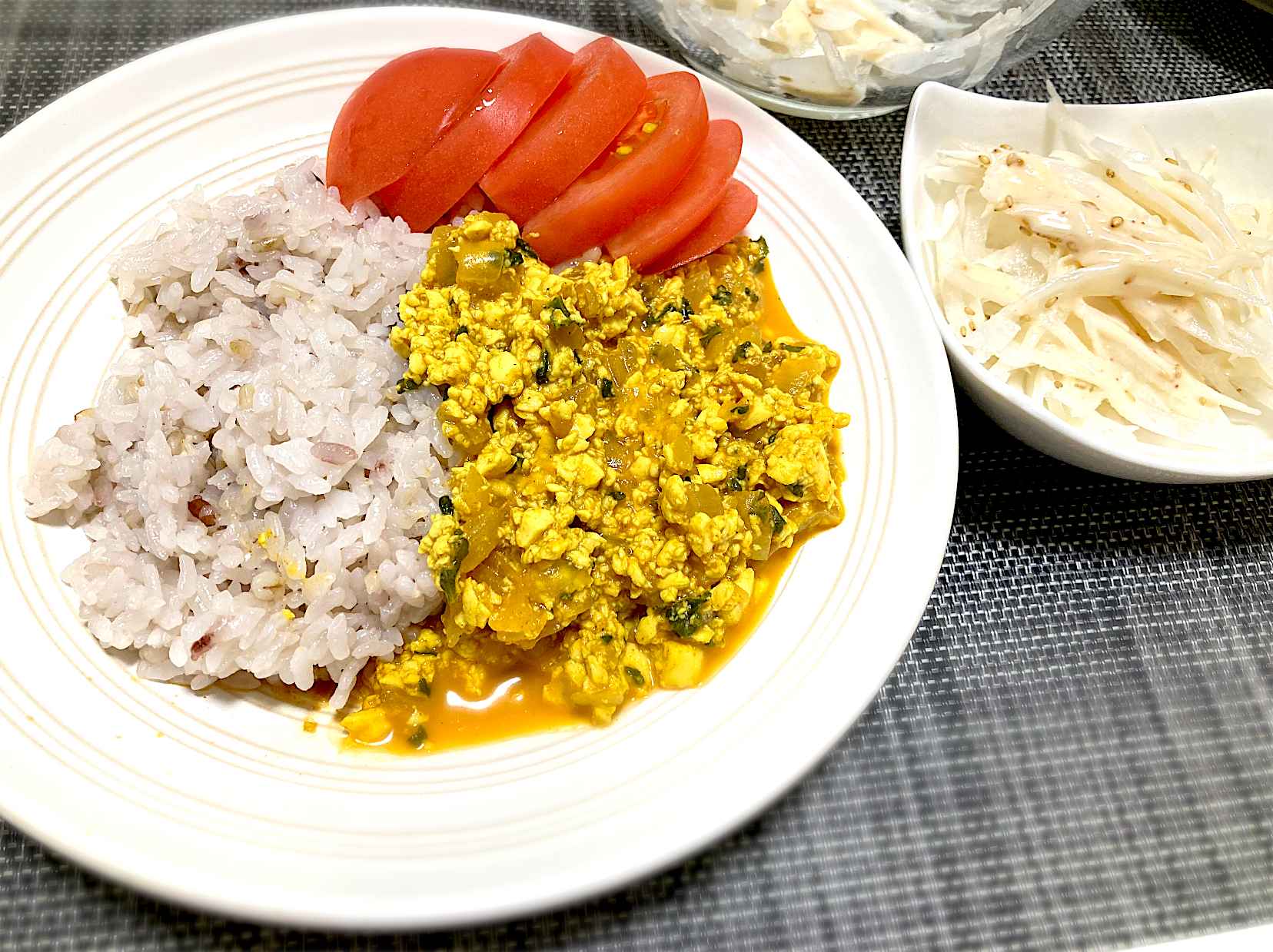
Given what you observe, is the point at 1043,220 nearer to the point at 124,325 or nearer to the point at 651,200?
the point at 651,200

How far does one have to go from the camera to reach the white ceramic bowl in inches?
86.8

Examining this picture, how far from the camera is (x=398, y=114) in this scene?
2.21m

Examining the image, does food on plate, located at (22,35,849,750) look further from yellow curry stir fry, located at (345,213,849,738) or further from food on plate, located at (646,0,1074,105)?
food on plate, located at (646,0,1074,105)

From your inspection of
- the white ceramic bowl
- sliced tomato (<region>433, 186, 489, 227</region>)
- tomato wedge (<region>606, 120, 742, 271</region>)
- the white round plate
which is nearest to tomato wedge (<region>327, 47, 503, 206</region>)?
sliced tomato (<region>433, 186, 489, 227</region>)

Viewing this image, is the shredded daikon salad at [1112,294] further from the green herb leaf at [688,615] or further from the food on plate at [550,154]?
the green herb leaf at [688,615]

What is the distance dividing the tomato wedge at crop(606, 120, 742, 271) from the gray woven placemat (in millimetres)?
1040

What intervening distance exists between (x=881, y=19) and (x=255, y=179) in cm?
208

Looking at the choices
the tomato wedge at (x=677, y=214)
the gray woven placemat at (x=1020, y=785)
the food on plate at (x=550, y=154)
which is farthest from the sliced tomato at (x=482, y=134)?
the gray woven placemat at (x=1020, y=785)

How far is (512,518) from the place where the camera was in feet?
6.32

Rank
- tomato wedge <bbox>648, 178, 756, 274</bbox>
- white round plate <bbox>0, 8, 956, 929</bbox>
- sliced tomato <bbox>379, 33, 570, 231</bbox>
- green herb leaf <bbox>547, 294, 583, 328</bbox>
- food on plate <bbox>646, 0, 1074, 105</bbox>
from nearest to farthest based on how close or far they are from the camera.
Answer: white round plate <bbox>0, 8, 956, 929</bbox>
green herb leaf <bbox>547, 294, 583, 328</bbox>
sliced tomato <bbox>379, 33, 570, 231</bbox>
tomato wedge <bbox>648, 178, 756, 274</bbox>
food on plate <bbox>646, 0, 1074, 105</bbox>

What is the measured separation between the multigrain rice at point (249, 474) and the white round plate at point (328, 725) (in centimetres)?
12

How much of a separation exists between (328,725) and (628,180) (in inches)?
60.3

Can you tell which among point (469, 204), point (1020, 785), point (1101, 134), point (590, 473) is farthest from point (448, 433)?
point (1101, 134)

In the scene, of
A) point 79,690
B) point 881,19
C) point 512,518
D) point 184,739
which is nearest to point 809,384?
point 512,518
